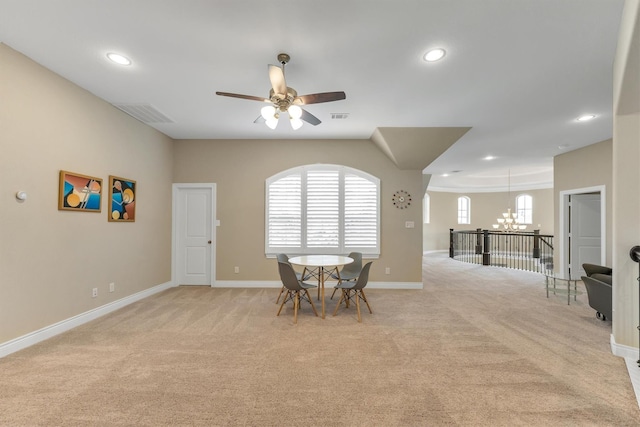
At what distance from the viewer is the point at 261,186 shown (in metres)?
5.76

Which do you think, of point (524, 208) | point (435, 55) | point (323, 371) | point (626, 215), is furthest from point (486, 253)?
→ point (323, 371)

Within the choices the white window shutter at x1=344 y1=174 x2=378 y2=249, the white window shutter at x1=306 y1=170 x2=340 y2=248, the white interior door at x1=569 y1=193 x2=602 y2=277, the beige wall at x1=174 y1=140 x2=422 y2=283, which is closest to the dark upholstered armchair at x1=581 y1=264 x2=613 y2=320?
the beige wall at x1=174 y1=140 x2=422 y2=283

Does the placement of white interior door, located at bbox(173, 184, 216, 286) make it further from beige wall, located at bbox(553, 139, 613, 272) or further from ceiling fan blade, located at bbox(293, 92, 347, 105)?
beige wall, located at bbox(553, 139, 613, 272)

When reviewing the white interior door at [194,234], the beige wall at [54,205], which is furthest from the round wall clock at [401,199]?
the beige wall at [54,205]

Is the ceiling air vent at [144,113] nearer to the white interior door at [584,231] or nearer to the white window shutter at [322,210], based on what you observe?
the white window shutter at [322,210]

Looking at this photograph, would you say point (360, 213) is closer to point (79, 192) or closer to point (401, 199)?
point (401, 199)

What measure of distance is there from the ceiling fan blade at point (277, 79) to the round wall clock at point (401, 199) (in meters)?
3.69

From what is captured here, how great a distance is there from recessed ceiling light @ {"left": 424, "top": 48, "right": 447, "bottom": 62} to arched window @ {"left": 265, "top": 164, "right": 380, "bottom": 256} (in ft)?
9.84

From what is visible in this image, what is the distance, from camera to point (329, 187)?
5.79 m

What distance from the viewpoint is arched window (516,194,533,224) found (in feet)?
39.3

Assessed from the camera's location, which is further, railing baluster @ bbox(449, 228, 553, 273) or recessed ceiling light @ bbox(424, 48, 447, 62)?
railing baluster @ bbox(449, 228, 553, 273)

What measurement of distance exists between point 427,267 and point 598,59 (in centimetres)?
641

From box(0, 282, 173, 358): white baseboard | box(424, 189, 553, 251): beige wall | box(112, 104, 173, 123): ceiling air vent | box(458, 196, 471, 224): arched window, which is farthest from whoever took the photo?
box(458, 196, 471, 224): arched window

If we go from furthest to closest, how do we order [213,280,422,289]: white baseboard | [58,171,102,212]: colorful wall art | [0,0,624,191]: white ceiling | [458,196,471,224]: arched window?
[458,196,471,224]: arched window < [213,280,422,289]: white baseboard < [58,171,102,212]: colorful wall art < [0,0,624,191]: white ceiling
